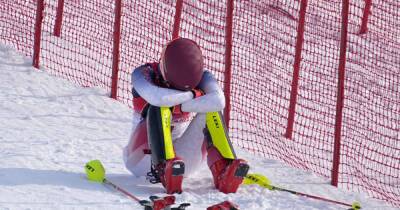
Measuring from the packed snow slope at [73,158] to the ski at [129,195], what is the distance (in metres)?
0.05

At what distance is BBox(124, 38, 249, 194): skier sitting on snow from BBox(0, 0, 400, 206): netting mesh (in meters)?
1.43

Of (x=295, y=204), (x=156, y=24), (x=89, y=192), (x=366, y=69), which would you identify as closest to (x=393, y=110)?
(x=366, y=69)

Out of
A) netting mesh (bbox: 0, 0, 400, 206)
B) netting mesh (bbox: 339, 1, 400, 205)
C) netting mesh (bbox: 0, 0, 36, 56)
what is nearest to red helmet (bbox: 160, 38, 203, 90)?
netting mesh (bbox: 0, 0, 400, 206)

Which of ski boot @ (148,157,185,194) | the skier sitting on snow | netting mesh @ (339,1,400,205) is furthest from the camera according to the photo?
netting mesh @ (339,1,400,205)

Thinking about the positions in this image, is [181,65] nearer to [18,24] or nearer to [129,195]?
[129,195]

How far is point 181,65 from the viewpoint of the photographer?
6.04 m

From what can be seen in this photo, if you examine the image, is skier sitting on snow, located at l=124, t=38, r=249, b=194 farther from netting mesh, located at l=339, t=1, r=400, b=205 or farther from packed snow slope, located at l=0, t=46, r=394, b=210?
netting mesh, located at l=339, t=1, r=400, b=205

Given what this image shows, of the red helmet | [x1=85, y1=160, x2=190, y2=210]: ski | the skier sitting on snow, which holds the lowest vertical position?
[x1=85, y1=160, x2=190, y2=210]: ski

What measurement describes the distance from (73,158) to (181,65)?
1.14 metres

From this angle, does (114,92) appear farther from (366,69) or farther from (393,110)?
(366,69)

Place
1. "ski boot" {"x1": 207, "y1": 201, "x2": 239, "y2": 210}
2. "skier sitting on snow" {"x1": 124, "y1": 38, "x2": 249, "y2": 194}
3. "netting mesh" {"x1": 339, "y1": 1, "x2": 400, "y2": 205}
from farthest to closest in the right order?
"netting mesh" {"x1": 339, "y1": 1, "x2": 400, "y2": 205}
"skier sitting on snow" {"x1": 124, "y1": 38, "x2": 249, "y2": 194}
"ski boot" {"x1": 207, "y1": 201, "x2": 239, "y2": 210}

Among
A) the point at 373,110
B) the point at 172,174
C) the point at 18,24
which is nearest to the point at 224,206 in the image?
the point at 172,174

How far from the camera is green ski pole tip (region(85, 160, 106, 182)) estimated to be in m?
6.06

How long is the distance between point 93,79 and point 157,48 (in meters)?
1.89
